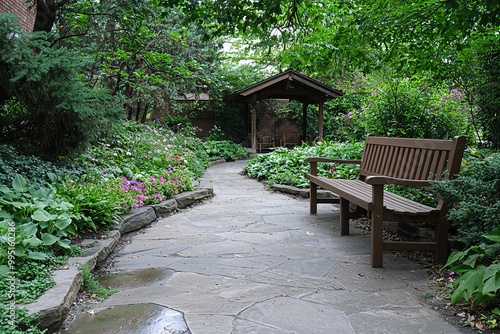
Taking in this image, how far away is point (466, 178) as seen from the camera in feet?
11.4

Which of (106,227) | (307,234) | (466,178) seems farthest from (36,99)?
(466,178)

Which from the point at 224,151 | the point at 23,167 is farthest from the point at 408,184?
the point at 224,151

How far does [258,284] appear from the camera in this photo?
3.45 m

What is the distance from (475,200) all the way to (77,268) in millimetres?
3144

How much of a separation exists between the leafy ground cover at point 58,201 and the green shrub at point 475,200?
305 cm

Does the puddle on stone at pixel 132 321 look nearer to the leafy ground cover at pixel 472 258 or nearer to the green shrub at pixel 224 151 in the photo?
the leafy ground cover at pixel 472 258

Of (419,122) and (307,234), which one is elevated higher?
(419,122)

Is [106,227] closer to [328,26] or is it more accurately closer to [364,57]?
[364,57]

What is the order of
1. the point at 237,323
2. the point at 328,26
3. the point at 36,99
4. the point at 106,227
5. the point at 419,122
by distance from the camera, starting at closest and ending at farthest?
1. the point at 237,323
2. the point at 106,227
3. the point at 36,99
4. the point at 328,26
5. the point at 419,122

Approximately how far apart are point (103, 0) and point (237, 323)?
6216 millimetres

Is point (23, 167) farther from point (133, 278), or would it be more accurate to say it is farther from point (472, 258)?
point (472, 258)

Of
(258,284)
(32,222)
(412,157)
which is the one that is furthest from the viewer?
(412,157)

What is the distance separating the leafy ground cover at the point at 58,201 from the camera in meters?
2.83

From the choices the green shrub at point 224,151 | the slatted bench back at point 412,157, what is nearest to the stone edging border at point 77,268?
the slatted bench back at point 412,157
